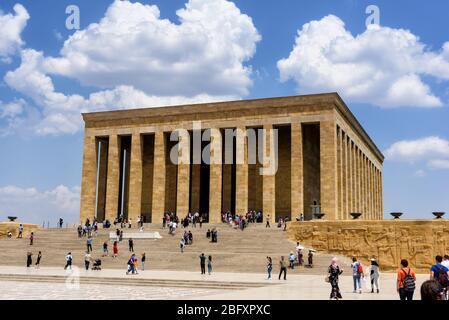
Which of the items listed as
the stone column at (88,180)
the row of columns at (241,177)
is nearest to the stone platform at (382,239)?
the row of columns at (241,177)

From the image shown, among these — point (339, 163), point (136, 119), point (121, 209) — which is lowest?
point (121, 209)

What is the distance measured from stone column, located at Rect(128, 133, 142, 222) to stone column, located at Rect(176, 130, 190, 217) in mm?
3528

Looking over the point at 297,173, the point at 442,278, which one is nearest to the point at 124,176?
the point at 297,173

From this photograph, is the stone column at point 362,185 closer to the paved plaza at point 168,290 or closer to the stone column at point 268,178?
the stone column at point 268,178

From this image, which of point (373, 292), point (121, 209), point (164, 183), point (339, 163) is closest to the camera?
point (373, 292)

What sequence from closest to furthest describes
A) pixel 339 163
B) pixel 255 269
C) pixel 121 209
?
pixel 255 269 → pixel 339 163 → pixel 121 209

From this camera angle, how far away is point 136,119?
4462cm

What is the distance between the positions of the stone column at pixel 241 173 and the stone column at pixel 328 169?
18.9 feet

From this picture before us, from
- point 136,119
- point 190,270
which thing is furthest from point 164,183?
point 190,270

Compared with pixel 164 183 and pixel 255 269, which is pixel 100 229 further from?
pixel 255 269

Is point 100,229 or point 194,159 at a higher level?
point 194,159
